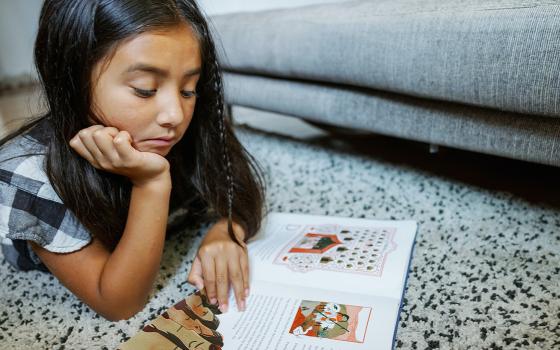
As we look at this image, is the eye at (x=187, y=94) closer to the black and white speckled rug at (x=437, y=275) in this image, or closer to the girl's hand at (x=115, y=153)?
the girl's hand at (x=115, y=153)

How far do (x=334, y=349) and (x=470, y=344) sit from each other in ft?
0.50

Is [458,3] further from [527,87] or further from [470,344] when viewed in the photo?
[470,344]

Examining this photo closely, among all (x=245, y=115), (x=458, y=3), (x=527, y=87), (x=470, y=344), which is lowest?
(x=245, y=115)

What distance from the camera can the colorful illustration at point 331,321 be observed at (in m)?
0.51

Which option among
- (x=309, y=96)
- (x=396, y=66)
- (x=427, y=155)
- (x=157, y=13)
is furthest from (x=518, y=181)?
(x=157, y=13)

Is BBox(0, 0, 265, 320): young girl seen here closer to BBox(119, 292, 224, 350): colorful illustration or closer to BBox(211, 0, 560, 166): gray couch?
BBox(119, 292, 224, 350): colorful illustration

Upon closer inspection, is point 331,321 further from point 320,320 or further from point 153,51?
point 153,51

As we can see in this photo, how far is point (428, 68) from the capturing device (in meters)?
0.78

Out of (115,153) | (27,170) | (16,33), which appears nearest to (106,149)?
(115,153)

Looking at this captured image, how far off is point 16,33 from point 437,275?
3.33 meters

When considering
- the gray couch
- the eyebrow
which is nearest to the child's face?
the eyebrow

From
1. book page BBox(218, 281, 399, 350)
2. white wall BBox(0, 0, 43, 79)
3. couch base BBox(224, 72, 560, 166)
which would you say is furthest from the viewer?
white wall BBox(0, 0, 43, 79)

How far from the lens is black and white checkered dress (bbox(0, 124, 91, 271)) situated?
22.0 inches

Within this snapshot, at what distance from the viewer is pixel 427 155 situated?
117 centimetres
